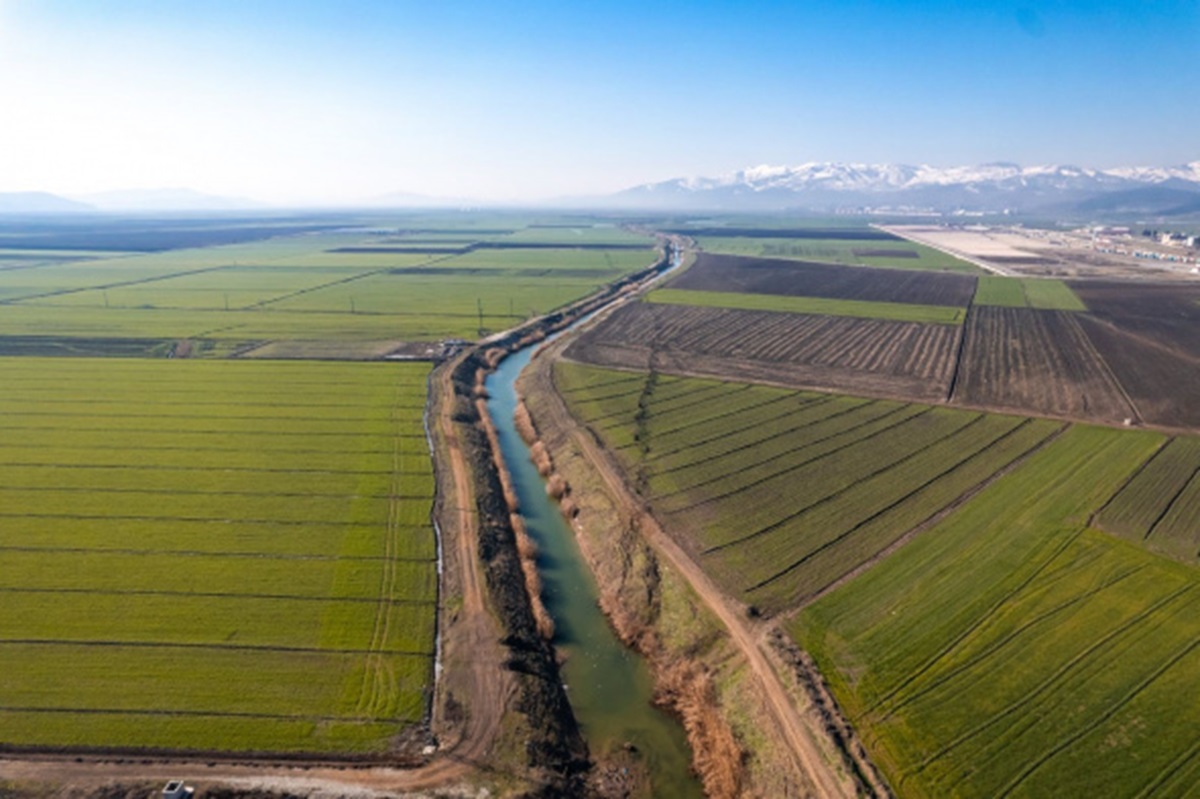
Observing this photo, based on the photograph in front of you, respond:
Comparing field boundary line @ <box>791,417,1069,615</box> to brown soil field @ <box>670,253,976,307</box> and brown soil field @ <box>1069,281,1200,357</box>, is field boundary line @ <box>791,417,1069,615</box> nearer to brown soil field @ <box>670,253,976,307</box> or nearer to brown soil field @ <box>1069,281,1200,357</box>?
brown soil field @ <box>1069,281,1200,357</box>

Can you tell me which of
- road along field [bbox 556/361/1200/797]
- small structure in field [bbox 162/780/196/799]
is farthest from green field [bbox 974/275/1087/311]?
small structure in field [bbox 162/780/196/799]

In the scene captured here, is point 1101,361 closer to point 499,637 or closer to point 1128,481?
point 1128,481

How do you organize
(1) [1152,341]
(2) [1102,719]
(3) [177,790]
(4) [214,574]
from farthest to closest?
(1) [1152,341], (4) [214,574], (2) [1102,719], (3) [177,790]

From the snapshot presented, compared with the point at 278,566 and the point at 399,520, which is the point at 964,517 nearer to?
the point at 399,520

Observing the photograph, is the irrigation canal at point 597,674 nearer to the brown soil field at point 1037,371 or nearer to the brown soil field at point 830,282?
the brown soil field at point 1037,371

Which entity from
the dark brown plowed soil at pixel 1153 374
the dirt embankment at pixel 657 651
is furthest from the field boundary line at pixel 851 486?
the dark brown plowed soil at pixel 1153 374

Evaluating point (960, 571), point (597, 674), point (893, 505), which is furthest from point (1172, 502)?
point (597, 674)

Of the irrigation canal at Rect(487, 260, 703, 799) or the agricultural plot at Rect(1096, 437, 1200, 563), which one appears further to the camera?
the agricultural plot at Rect(1096, 437, 1200, 563)
